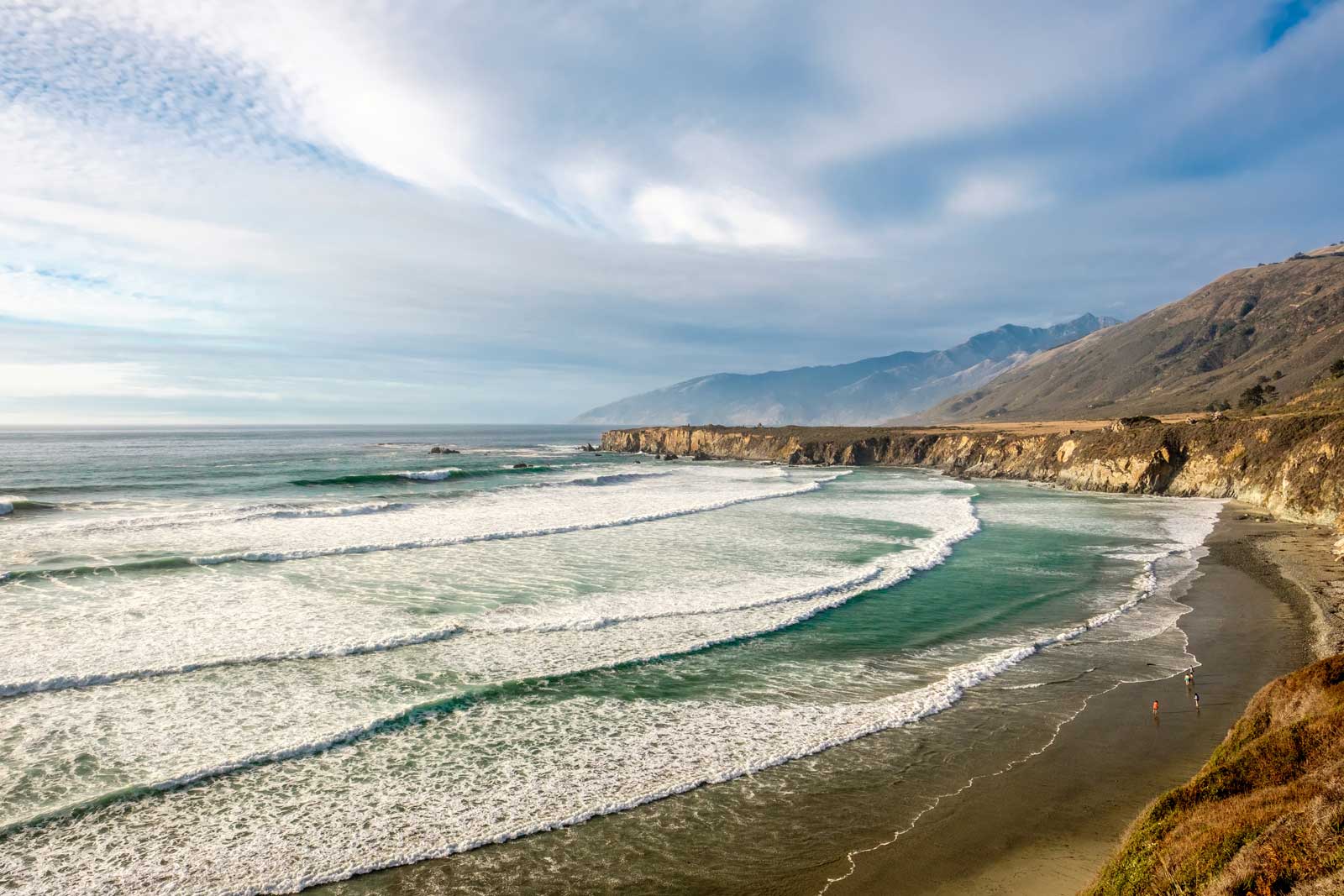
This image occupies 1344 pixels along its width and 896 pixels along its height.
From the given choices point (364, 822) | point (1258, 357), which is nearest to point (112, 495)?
point (364, 822)

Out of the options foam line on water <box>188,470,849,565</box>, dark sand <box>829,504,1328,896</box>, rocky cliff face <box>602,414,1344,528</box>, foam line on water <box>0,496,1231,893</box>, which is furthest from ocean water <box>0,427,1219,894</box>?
rocky cliff face <box>602,414,1344,528</box>

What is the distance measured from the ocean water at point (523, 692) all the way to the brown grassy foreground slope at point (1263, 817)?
3159 millimetres

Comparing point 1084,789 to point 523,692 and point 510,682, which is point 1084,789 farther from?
point 510,682

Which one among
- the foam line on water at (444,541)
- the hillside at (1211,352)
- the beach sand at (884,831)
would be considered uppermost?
the hillside at (1211,352)

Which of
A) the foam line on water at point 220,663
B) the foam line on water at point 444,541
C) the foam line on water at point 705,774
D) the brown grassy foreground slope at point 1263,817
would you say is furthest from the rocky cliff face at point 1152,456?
the foam line on water at point 220,663

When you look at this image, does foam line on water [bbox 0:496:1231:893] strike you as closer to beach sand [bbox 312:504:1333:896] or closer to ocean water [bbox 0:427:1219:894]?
ocean water [bbox 0:427:1219:894]

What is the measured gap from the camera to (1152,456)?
42188 millimetres

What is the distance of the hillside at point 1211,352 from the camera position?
86.7 m

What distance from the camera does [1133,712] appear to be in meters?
11.2

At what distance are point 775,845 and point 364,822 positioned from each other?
5049 millimetres

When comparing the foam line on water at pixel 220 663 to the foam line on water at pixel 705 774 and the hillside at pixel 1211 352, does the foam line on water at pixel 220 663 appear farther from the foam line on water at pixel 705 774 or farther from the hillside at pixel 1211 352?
the hillside at pixel 1211 352

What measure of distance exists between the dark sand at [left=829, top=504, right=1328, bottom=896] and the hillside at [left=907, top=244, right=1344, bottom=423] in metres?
65.6

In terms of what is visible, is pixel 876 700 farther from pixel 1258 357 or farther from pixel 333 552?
pixel 1258 357

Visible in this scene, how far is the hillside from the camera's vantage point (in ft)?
284
